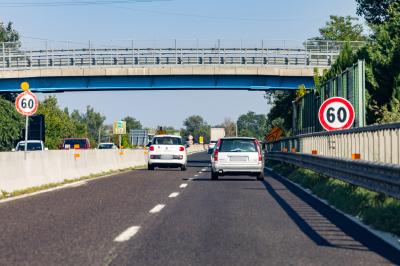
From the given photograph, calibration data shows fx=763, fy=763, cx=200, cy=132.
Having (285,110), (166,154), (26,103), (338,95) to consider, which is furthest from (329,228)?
(285,110)

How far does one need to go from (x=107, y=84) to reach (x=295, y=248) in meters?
43.4

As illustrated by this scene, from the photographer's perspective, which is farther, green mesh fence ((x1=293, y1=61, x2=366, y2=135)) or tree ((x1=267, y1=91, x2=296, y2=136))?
tree ((x1=267, y1=91, x2=296, y2=136))

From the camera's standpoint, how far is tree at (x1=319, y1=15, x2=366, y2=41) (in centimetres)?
10275

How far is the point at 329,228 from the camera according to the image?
34.1 ft

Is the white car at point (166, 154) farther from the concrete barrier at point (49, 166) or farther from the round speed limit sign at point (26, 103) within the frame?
the round speed limit sign at point (26, 103)

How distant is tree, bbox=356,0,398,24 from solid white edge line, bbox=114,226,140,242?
189ft

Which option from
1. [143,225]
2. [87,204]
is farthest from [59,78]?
[143,225]

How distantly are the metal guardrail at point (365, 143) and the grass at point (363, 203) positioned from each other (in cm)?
73

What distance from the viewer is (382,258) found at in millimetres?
7871

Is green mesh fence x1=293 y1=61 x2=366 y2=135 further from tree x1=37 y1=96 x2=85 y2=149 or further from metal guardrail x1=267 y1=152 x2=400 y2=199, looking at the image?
tree x1=37 y1=96 x2=85 y2=149

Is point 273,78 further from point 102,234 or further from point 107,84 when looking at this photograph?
point 102,234

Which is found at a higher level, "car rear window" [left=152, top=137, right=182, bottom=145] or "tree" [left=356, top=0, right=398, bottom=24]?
"tree" [left=356, top=0, right=398, bottom=24]

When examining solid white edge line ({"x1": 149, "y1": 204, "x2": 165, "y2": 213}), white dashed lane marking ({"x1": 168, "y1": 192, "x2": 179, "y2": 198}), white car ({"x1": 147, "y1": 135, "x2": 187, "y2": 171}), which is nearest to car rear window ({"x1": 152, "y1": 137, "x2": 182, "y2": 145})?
white car ({"x1": 147, "y1": 135, "x2": 187, "y2": 171})

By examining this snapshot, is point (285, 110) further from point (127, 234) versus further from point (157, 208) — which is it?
point (127, 234)
